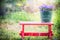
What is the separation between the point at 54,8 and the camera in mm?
5031

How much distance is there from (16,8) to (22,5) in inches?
3.2

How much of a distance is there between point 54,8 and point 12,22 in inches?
21.2

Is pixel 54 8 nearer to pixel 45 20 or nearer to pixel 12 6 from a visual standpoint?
pixel 45 20

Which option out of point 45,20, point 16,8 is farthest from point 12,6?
point 45,20

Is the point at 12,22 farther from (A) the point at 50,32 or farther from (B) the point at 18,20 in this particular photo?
(A) the point at 50,32

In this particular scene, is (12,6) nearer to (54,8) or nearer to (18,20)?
(18,20)

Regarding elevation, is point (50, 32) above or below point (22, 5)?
below

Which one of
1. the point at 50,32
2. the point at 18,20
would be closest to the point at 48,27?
the point at 50,32

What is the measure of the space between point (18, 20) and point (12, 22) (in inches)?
3.0

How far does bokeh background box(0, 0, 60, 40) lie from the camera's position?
198 inches

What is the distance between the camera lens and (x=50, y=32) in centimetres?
502

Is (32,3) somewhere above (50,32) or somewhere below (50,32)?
above

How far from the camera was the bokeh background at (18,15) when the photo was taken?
16.5ft

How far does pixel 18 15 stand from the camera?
16.5 feet
